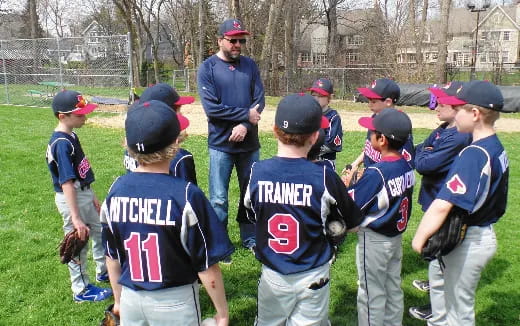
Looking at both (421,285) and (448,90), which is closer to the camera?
(448,90)

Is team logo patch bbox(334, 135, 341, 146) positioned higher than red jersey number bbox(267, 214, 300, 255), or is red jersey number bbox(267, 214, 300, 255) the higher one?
team logo patch bbox(334, 135, 341, 146)

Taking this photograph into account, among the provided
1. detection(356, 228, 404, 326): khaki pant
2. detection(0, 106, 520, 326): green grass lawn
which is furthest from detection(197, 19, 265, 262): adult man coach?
detection(356, 228, 404, 326): khaki pant

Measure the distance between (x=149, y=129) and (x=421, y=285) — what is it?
3375 millimetres

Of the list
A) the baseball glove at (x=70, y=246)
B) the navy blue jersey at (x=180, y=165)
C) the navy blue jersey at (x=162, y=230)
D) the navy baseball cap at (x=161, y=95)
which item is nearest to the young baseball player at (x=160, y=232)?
the navy blue jersey at (x=162, y=230)

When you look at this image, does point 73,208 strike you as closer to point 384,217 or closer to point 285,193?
point 285,193

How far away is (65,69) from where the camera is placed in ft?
69.1

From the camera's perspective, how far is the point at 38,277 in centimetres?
460

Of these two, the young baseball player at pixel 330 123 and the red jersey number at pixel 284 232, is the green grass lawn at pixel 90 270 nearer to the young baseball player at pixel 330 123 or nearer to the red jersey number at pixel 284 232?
the young baseball player at pixel 330 123

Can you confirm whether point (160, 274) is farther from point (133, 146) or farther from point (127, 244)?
point (133, 146)

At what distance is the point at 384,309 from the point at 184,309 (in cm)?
170

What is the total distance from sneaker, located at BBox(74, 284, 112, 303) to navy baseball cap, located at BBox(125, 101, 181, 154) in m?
2.46

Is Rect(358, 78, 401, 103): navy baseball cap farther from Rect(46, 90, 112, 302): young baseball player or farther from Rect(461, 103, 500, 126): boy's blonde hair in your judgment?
Rect(46, 90, 112, 302): young baseball player

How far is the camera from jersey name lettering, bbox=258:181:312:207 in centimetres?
259

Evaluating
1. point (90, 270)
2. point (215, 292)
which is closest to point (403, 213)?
point (215, 292)
